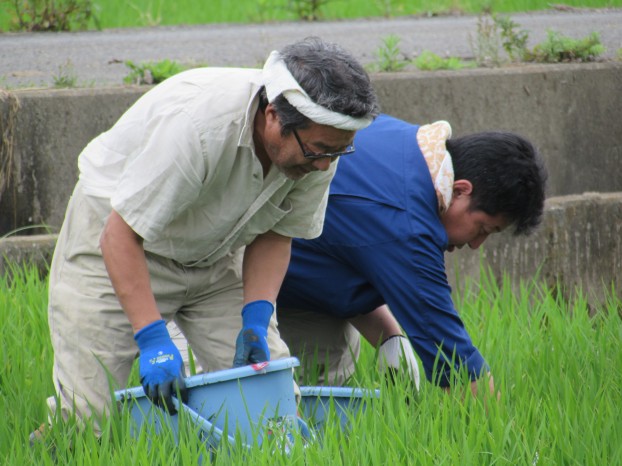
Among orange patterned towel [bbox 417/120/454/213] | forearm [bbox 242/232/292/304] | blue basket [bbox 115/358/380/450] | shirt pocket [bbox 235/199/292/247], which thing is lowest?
blue basket [bbox 115/358/380/450]

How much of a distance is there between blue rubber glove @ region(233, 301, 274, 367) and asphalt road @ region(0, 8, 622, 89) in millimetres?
2345

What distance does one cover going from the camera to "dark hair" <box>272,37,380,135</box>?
213 cm

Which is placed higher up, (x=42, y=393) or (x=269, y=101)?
(x=269, y=101)

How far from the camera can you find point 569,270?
417cm

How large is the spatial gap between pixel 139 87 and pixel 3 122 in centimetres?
56

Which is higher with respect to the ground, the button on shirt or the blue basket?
the button on shirt

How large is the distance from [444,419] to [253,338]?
0.49m

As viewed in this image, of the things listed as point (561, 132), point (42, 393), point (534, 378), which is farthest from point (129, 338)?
point (561, 132)

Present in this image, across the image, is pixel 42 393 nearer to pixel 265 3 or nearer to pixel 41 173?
pixel 41 173

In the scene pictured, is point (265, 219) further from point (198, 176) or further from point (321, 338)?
point (321, 338)

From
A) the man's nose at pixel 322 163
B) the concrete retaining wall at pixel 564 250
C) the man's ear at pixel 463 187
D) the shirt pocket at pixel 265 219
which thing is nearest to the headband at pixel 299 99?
the man's nose at pixel 322 163

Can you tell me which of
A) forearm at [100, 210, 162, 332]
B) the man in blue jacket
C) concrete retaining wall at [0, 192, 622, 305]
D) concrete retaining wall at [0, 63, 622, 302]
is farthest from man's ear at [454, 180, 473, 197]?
concrete retaining wall at [0, 192, 622, 305]

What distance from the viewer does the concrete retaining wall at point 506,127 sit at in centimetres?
391

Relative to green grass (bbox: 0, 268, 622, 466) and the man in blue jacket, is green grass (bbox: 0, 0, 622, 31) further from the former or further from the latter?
the man in blue jacket
